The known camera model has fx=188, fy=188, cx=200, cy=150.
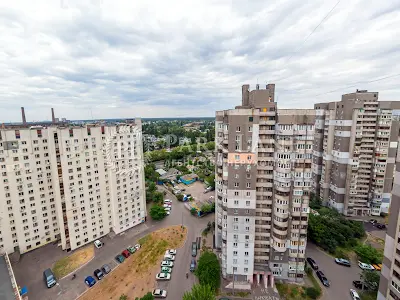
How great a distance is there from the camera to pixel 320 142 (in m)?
42.7

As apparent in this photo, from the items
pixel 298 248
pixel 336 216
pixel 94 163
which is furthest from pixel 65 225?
pixel 336 216

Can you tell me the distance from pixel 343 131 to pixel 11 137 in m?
56.2

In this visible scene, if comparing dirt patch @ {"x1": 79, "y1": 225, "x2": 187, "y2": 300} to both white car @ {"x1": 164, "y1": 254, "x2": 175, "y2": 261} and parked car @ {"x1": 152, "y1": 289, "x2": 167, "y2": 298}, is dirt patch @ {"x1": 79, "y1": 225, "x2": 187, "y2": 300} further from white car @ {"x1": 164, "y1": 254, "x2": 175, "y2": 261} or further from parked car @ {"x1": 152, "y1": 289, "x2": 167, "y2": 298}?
parked car @ {"x1": 152, "y1": 289, "x2": 167, "y2": 298}

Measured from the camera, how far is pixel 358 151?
37000 millimetres

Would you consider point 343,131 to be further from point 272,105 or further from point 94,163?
point 94,163

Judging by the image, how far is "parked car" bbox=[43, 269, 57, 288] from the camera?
2440 centimetres

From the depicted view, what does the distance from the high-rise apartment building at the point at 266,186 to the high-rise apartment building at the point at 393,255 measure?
712 centimetres

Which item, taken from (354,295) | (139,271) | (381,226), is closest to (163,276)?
(139,271)

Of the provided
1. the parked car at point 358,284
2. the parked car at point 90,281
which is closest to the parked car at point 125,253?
the parked car at point 90,281

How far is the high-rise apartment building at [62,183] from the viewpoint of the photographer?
2709cm

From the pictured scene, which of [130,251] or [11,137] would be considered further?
[130,251]

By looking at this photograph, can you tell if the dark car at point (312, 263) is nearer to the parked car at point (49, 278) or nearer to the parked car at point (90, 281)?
the parked car at point (90, 281)

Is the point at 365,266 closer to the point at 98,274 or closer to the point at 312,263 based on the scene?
the point at 312,263

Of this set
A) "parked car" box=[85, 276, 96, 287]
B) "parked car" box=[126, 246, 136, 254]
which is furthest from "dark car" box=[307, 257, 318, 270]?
"parked car" box=[85, 276, 96, 287]
